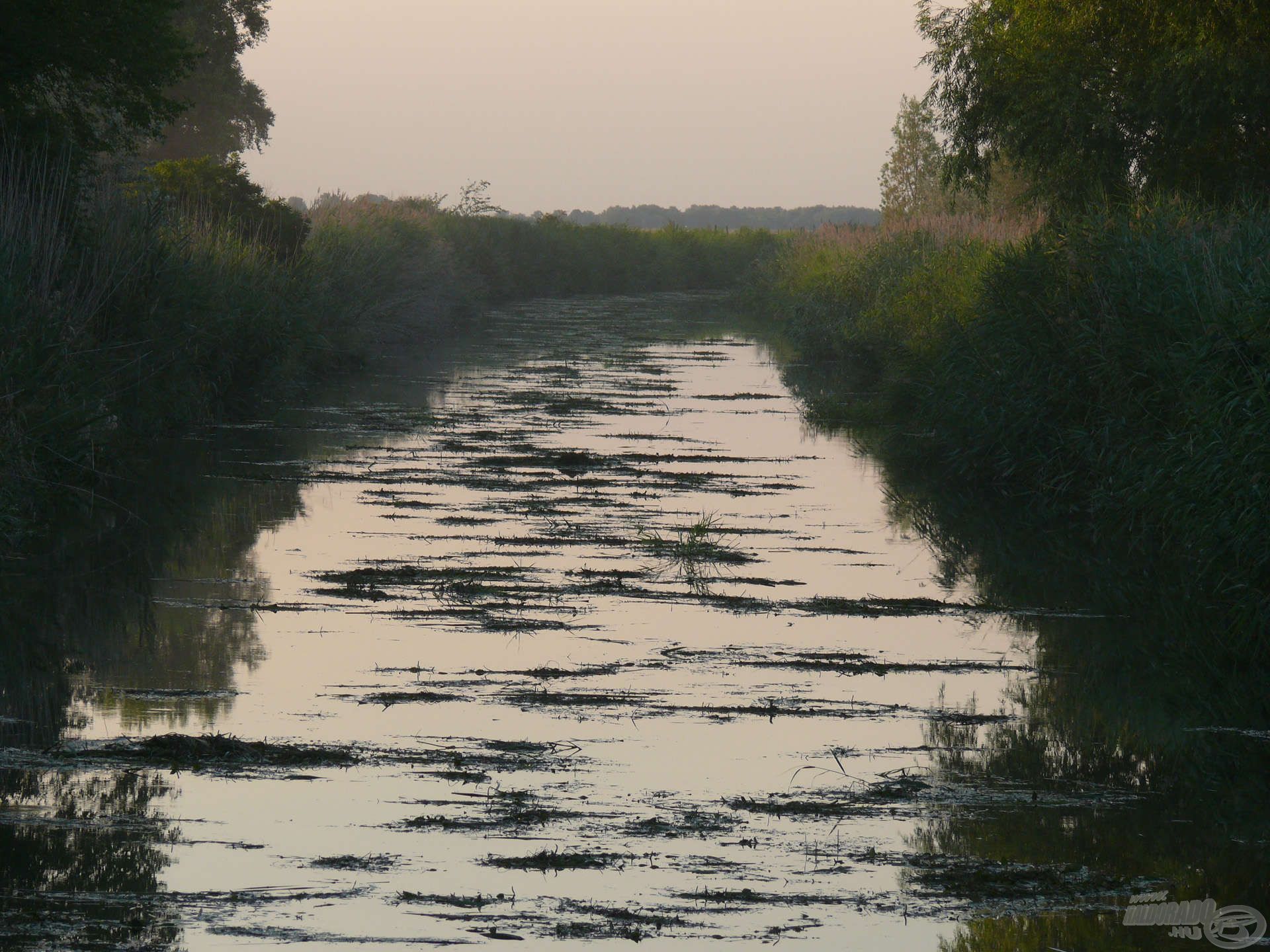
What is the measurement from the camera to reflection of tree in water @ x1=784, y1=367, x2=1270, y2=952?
5.64 m

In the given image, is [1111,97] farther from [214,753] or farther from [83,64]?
[214,753]

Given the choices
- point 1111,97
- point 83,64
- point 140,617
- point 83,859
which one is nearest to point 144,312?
point 83,64

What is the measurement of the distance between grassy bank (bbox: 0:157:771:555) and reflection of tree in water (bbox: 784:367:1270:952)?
23.2 ft

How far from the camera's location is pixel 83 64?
17359 mm

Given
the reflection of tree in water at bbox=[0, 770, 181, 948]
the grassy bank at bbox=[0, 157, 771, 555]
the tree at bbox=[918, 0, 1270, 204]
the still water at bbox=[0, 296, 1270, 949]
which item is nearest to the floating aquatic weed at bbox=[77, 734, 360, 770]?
the still water at bbox=[0, 296, 1270, 949]

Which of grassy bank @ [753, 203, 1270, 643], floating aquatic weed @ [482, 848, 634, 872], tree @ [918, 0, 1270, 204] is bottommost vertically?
floating aquatic weed @ [482, 848, 634, 872]

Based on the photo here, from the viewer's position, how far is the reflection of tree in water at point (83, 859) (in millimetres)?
4988

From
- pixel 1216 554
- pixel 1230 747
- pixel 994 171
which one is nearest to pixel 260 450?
pixel 1216 554

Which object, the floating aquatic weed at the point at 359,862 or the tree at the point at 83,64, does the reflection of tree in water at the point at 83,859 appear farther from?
the tree at the point at 83,64

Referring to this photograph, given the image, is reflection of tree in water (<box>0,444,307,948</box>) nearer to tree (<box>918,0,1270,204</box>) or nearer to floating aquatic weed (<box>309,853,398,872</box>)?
floating aquatic weed (<box>309,853,398,872</box>)

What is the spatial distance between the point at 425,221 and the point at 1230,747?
3952 centimetres

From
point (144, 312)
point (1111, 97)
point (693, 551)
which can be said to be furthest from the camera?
point (1111, 97)

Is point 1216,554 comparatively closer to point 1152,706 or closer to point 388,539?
point 1152,706

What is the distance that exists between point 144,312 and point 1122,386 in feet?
33.7
